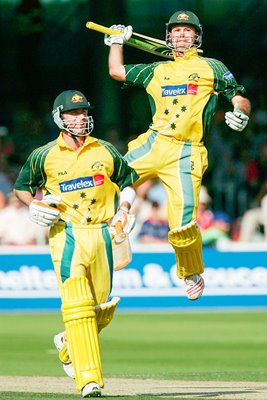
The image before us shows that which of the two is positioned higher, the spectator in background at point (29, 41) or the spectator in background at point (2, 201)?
the spectator in background at point (29, 41)

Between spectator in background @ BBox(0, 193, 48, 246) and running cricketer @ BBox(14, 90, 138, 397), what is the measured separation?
7.62 m

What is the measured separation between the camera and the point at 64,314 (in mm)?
8664

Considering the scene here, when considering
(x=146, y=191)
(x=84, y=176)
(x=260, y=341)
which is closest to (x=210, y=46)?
(x=146, y=191)

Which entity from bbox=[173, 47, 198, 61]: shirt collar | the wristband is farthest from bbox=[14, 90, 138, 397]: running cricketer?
bbox=[173, 47, 198, 61]: shirt collar

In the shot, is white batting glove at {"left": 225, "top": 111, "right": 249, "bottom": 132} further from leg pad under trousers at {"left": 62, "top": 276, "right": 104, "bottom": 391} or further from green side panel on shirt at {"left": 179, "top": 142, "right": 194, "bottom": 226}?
leg pad under trousers at {"left": 62, "top": 276, "right": 104, "bottom": 391}

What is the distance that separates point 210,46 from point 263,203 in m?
4.12

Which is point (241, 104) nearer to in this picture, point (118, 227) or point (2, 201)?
point (118, 227)

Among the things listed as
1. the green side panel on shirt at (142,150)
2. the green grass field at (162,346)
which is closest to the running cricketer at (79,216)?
the green side panel on shirt at (142,150)

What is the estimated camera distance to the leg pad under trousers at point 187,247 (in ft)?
32.4

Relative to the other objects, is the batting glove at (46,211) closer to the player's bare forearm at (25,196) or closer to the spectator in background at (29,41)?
the player's bare forearm at (25,196)

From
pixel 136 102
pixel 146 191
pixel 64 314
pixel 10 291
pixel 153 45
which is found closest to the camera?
pixel 64 314

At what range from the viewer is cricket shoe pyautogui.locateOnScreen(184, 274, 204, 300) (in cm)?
1020

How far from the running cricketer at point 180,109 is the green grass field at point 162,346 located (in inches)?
63.5

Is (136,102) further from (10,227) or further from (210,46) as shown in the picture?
(10,227)
